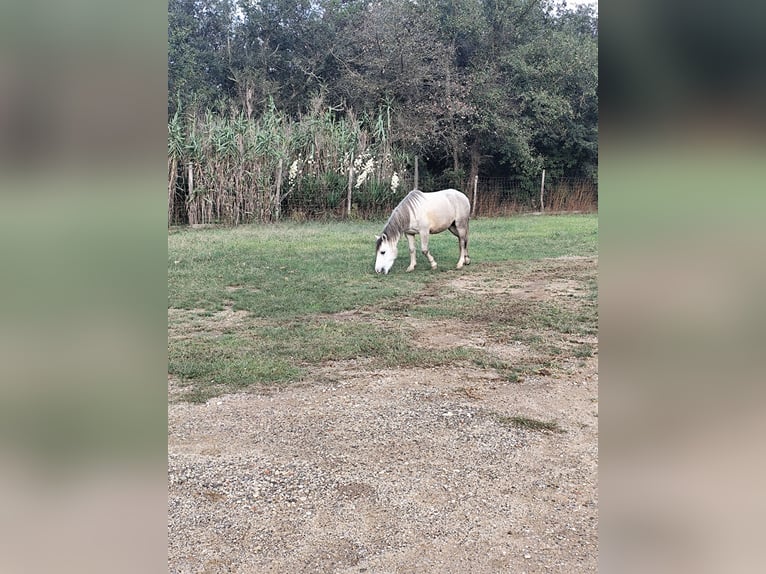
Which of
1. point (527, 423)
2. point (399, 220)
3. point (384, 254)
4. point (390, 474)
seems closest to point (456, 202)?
point (399, 220)

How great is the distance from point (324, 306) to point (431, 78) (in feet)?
27.4

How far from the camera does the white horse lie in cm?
638

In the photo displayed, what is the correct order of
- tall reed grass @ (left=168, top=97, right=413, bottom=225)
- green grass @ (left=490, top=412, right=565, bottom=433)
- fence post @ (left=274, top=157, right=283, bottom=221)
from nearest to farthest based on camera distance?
1. green grass @ (left=490, top=412, right=565, bottom=433)
2. tall reed grass @ (left=168, top=97, right=413, bottom=225)
3. fence post @ (left=274, top=157, right=283, bottom=221)

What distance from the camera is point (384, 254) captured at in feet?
20.9

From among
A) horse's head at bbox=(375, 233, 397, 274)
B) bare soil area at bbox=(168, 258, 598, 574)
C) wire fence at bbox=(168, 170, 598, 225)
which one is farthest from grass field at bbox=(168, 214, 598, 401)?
wire fence at bbox=(168, 170, 598, 225)

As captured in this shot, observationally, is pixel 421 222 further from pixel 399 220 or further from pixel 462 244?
pixel 462 244

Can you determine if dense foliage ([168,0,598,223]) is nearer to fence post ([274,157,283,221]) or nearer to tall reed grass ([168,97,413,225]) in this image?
tall reed grass ([168,97,413,225])

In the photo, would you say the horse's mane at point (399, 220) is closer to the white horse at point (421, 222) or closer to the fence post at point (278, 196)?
the white horse at point (421, 222)

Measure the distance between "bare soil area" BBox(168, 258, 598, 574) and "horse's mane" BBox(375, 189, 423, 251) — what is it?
2.46 meters

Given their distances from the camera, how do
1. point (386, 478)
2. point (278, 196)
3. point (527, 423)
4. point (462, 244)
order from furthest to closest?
point (278, 196) < point (462, 244) < point (527, 423) < point (386, 478)

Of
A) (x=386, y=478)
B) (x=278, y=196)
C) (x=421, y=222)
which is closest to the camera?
(x=386, y=478)

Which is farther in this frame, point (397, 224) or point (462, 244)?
point (462, 244)
